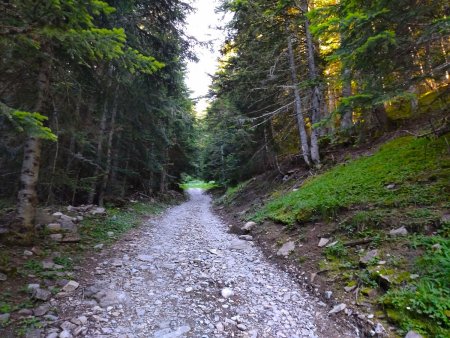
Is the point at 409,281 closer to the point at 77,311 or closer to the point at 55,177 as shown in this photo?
the point at 77,311

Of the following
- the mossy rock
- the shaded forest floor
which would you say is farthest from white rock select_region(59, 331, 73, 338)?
the mossy rock

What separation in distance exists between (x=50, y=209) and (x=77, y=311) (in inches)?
229

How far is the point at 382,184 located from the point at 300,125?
21.7 feet

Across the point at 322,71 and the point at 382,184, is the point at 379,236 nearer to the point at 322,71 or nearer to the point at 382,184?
the point at 382,184

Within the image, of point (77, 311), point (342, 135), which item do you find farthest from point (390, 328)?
point (342, 135)

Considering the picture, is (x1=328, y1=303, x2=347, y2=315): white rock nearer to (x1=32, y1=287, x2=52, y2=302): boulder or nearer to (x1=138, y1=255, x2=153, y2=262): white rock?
(x1=138, y1=255, x2=153, y2=262): white rock

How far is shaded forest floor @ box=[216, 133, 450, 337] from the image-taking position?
3.85m

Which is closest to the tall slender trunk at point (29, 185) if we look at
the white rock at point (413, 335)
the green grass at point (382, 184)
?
the green grass at point (382, 184)

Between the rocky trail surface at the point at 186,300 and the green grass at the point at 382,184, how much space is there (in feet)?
7.66

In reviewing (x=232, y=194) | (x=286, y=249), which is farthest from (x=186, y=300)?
(x=232, y=194)

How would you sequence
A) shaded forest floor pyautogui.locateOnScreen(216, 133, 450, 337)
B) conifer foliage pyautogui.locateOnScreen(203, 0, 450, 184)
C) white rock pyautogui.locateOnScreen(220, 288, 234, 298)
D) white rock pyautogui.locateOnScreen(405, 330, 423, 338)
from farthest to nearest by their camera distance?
conifer foliage pyautogui.locateOnScreen(203, 0, 450, 184) < white rock pyautogui.locateOnScreen(220, 288, 234, 298) < shaded forest floor pyautogui.locateOnScreen(216, 133, 450, 337) < white rock pyautogui.locateOnScreen(405, 330, 423, 338)

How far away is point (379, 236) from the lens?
5.52 metres

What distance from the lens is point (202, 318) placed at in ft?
13.9

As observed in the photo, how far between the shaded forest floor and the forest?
3 centimetres
